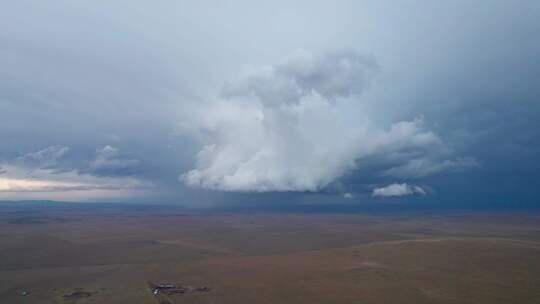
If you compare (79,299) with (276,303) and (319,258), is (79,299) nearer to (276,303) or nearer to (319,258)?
(276,303)

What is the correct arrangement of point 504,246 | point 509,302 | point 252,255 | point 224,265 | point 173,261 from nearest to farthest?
point 509,302 < point 224,265 < point 173,261 < point 252,255 < point 504,246

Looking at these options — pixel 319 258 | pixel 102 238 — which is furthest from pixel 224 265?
pixel 102 238

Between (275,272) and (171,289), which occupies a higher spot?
(275,272)

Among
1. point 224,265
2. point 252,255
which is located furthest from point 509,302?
point 252,255

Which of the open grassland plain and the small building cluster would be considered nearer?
the open grassland plain

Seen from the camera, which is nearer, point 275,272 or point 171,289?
point 171,289

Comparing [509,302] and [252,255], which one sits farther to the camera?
[252,255]

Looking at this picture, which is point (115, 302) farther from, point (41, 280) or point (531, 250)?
Answer: point (531, 250)

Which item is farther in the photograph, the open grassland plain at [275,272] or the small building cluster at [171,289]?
the small building cluster at [171,289]

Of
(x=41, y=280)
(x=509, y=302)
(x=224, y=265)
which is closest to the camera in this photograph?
(x=509, y=302)
